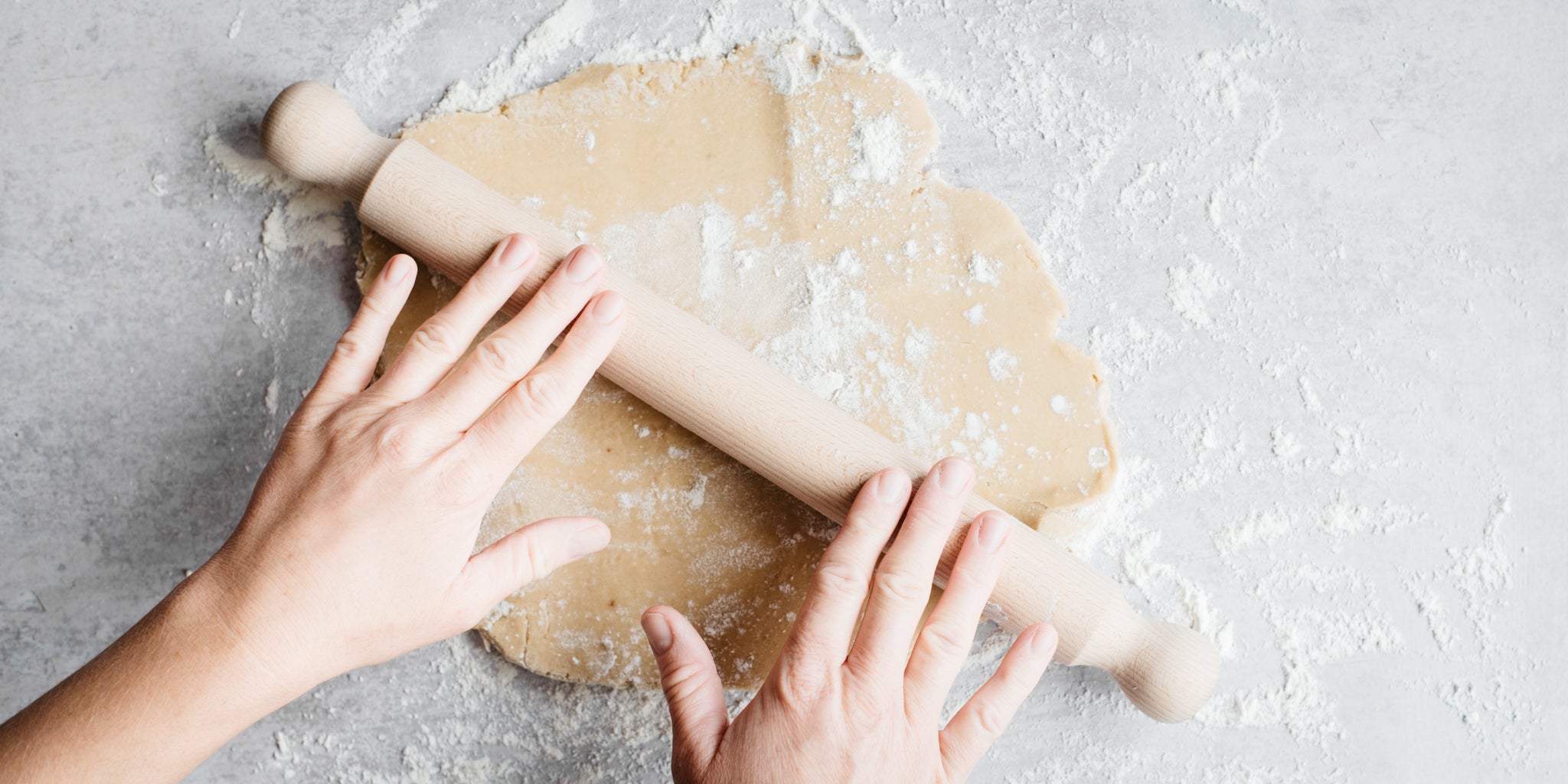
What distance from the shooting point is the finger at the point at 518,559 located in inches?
54.0

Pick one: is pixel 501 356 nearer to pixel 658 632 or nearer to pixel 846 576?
pixel 658 632

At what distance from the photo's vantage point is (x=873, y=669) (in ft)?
4.44

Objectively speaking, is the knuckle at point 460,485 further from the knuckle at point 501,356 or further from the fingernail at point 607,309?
the fingernail at point 607,309

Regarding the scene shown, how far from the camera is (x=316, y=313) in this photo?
67.8 inches

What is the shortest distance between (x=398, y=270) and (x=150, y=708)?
2.35ft

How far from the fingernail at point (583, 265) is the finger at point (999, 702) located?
0.88m

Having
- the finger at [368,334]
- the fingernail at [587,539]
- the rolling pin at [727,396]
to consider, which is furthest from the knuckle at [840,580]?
the finger at [368,334]

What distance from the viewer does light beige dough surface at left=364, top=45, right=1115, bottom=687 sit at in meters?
1.58

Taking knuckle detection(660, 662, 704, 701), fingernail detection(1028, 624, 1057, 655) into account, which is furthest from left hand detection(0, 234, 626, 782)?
fingernail detection(1028, 624, 1057, 655)

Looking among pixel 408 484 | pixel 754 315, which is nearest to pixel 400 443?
pixel 408 484

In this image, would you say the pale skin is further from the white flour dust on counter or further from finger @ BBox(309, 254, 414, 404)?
the white flour dust on counter

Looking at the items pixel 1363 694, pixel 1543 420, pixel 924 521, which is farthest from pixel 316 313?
pixel 1543 420

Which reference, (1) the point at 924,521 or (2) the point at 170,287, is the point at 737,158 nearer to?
(1) the point at 924,521

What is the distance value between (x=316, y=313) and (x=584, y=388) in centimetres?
56
